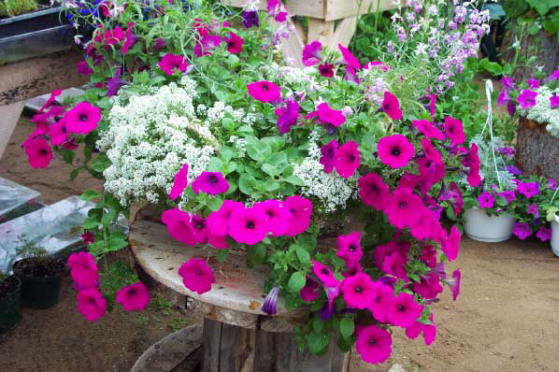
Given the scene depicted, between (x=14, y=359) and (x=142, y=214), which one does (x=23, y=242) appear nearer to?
(x=14, y=359)

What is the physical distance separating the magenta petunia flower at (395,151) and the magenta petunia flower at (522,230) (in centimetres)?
232

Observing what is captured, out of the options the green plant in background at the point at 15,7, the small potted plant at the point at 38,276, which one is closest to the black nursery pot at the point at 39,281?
the small potted plant at the point at 38,276

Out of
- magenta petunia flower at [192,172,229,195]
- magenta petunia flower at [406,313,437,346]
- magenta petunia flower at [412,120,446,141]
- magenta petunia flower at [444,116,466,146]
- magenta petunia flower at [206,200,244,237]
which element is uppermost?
magenta petunia flower at [412,120,446,141]

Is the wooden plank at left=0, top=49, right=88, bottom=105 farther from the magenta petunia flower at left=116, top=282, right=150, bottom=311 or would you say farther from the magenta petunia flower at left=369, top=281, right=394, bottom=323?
the magenta petunia flower at left=369, top=281, right=394, bottom=323

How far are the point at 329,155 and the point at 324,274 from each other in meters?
0.30

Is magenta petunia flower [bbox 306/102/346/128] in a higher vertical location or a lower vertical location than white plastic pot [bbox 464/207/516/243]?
higher

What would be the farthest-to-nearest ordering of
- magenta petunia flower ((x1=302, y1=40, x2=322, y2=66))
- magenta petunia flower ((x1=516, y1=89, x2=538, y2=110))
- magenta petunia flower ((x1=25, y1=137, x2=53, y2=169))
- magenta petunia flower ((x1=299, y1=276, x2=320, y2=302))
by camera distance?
magenta petunia flower ((x1=516, y1=89, x2=538, y2=110))
magenta petunia flower ((x1=302, y1=40, x2=322, y2=66))
magenta petunia flower ((x1=25, y1=137, x2=53, y2=169))
magenta petunia flower ((x1=299, y1=276, x2=320, y2=302))

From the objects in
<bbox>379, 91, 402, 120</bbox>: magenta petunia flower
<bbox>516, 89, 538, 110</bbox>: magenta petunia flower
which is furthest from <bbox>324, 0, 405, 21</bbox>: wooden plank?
<bbox>379, 91, 402, 120</bbox>: magenta petunia flower

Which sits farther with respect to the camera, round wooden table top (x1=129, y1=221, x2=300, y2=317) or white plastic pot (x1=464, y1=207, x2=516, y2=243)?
white plastic pot (x1=464, y1=207, x2=516, y2=243)

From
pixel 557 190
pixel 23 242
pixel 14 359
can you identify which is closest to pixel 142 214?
pixel 14 359

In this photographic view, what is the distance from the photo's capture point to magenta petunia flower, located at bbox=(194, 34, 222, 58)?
201cm

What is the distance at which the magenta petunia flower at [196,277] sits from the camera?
1550 mm

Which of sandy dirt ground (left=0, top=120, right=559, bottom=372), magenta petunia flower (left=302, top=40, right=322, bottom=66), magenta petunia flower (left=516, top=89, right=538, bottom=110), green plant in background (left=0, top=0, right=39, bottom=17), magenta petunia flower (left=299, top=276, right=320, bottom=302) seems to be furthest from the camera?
magenta petunia flower (left=516, top=89, right=538, bottom=110)

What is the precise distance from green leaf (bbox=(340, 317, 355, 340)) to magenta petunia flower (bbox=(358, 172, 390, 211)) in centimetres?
27
